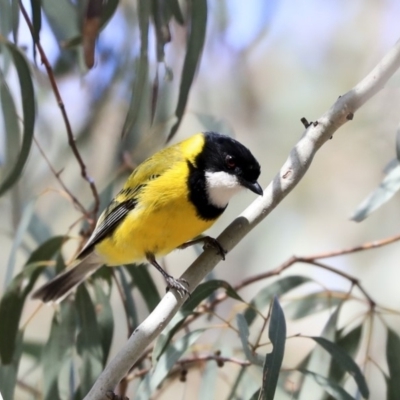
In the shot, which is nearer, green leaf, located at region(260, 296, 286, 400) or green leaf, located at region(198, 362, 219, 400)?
green leaf, located at region(260, 296, 286, 400)

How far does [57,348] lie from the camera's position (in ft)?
5.76

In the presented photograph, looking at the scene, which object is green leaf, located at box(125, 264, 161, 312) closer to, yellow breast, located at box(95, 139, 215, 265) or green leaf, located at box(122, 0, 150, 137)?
yellow breast, located at box(95, 139, 215, 265)

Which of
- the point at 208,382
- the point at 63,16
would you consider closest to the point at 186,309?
the point at 208,382

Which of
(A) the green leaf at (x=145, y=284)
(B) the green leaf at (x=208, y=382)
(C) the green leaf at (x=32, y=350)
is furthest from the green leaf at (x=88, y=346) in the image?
(C) the green leaf at (x=32, y=350)

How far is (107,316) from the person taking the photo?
5.81 feet

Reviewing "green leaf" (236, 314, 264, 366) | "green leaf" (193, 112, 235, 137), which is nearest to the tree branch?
"green leaf" (236, 314, 264, 366)

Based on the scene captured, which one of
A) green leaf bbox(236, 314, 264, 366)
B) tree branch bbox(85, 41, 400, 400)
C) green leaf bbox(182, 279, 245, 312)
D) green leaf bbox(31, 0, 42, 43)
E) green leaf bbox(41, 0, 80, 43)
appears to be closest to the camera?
tree branch bbox(85, 41, 400, 400)

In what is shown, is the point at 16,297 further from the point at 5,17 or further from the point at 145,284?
the point at 5,17

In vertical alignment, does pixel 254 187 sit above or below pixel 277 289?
above

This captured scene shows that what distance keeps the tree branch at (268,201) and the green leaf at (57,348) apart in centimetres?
54

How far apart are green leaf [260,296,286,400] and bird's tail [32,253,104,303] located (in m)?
0.72

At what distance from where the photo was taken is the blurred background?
2.65 metres

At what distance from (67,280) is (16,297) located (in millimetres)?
199

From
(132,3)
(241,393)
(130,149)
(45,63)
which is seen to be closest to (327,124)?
(45,63)
